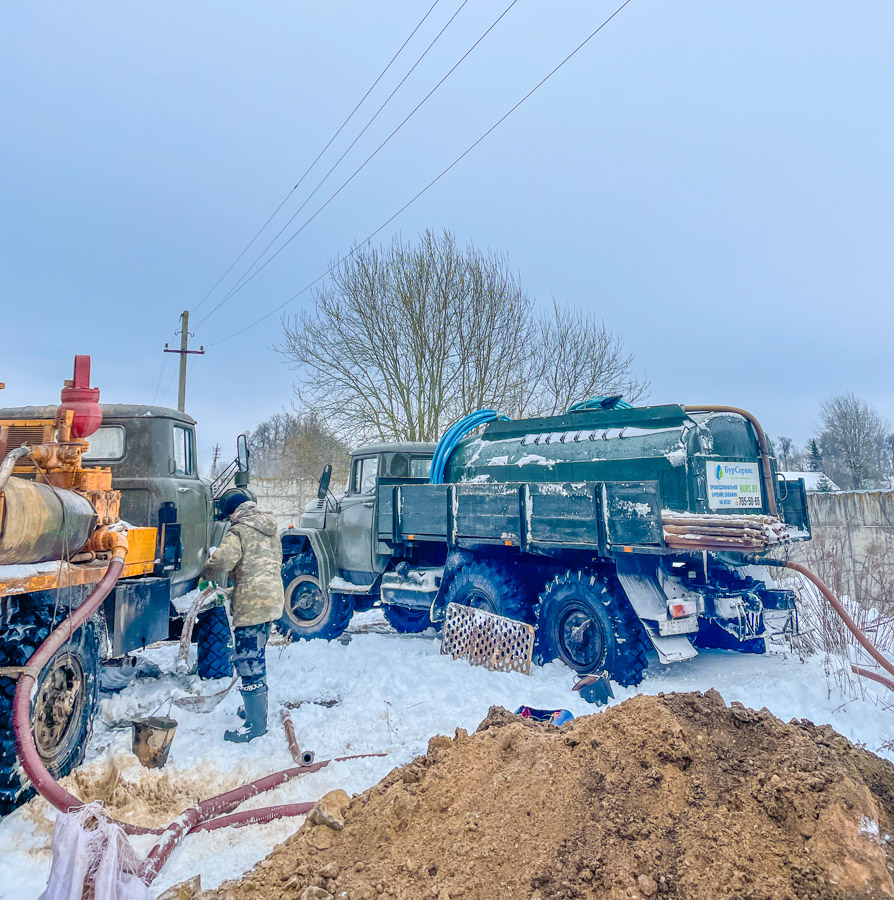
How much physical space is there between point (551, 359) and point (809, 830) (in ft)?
47.8

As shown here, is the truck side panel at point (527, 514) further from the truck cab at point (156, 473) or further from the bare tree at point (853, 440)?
the bare tree at point (853, 440)

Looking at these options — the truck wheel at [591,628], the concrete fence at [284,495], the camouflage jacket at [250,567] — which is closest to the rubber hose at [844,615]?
the truck wheel at [591,628]

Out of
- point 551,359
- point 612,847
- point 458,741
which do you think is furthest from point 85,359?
point 551,359

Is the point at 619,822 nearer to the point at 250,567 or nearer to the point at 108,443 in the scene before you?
the point at 250,567

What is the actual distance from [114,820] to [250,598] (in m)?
1.84

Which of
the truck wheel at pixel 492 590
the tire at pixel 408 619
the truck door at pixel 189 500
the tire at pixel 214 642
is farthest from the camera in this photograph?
the tire at pixel 408 619

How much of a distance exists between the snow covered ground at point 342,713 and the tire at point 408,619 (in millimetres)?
1219

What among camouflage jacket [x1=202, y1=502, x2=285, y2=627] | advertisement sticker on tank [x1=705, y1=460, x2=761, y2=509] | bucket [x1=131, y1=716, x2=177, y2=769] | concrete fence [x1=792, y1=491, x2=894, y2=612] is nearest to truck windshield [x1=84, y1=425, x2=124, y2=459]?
camouflage jacket [x1=202, y1=502, x2=285, y2=627]

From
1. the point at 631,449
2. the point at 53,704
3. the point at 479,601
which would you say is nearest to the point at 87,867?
the point at 53,704

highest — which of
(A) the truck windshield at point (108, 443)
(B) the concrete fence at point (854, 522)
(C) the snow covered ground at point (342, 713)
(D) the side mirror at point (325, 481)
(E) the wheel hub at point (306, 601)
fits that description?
(A) the truck windshield at point (108, 443)

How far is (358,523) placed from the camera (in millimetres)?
8523

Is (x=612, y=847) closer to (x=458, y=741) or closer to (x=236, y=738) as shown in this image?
(x=458, y=741)

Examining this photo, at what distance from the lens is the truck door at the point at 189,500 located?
20.3 ft

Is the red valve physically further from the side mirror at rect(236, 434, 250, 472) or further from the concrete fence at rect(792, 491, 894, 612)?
the concrete fence at rect(792, 491, 894, 612)
